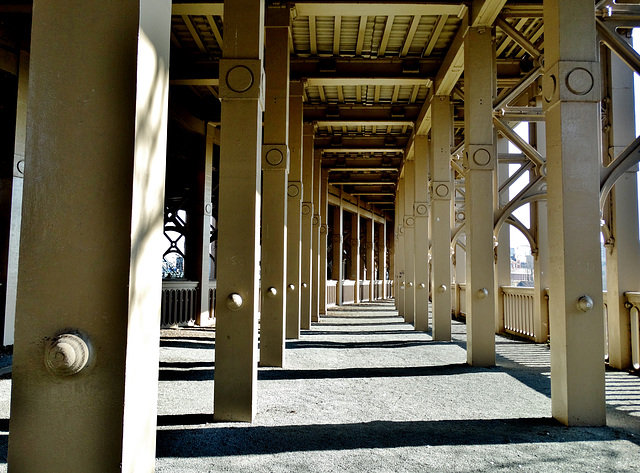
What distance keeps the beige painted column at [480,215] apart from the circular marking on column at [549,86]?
11.3 ft

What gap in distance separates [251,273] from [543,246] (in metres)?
9.50

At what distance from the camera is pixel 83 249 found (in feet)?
8.16

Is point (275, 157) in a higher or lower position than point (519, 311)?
higher

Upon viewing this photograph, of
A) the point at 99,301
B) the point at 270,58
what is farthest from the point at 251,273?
the point at 270,58

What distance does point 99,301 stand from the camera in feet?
8.15

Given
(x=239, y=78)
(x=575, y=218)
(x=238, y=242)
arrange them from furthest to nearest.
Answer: (x=239, y=78) → (x=238, y=242) → (x=575, y=218)

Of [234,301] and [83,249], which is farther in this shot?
[234,301]

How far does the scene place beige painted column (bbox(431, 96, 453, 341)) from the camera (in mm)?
12992

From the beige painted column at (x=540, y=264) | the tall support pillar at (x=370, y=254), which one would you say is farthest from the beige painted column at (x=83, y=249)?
the tall support pillar at (x=370, y=254)

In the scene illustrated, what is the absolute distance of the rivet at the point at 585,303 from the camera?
534cm

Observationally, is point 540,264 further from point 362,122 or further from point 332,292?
point 332,292

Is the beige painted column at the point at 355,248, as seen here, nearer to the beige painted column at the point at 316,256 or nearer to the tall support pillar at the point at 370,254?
the tall support pillar at the point at 370,254

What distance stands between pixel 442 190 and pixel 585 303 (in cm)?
818

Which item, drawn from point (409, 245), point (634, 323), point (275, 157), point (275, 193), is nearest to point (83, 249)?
point (275, 193)
